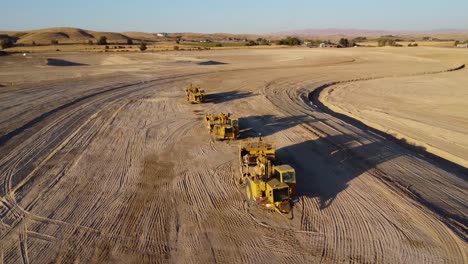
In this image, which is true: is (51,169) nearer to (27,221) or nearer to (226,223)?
(27,221)

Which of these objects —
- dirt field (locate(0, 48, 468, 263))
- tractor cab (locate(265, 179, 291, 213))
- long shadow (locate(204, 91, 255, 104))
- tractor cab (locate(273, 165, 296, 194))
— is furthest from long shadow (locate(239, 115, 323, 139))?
tractor cab (locate(265, 179, 291, 213))

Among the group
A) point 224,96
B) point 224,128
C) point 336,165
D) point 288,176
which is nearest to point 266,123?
point 224,128

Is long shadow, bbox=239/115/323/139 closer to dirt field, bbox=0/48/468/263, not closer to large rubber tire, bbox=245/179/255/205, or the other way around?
dirt field, bbox=0/48/468/263

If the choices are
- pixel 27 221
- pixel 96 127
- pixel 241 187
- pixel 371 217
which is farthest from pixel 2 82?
pixel 371 217

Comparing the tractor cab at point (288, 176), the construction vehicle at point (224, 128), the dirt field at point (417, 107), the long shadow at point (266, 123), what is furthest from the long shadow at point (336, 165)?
the dirt field at point (417, 107)

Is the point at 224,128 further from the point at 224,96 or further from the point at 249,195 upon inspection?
the point at 224,96
